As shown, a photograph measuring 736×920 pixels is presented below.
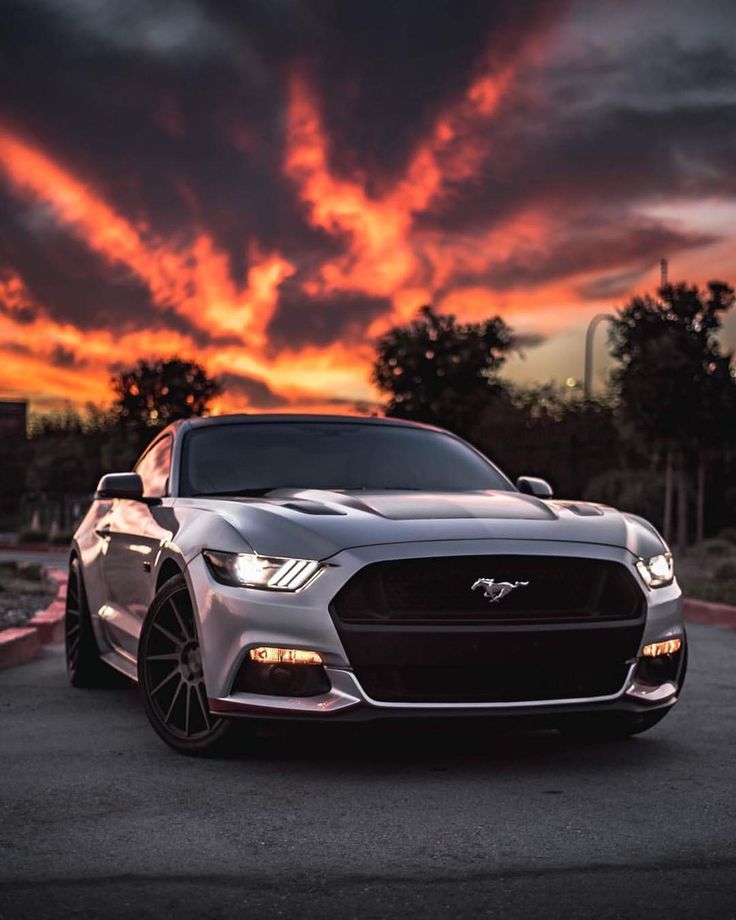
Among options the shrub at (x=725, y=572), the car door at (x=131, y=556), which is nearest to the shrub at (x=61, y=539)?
the shrub at (x=725, y=572)

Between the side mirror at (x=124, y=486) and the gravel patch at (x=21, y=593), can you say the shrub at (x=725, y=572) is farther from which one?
the side mirror at (x=124, y=486)

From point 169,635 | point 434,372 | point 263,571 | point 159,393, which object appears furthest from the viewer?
point 159,393

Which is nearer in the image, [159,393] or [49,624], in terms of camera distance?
[49,624]

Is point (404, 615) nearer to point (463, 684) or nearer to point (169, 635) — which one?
point (463, 684)

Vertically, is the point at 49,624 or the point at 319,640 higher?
the point at 319,640

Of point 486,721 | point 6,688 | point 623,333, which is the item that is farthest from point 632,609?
point 623,333

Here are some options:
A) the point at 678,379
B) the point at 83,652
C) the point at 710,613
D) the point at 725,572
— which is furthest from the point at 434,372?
the point at 83,652

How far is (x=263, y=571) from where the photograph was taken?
5.21 m

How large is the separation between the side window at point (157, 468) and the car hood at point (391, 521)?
81 cm

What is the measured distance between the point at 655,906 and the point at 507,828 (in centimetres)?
92

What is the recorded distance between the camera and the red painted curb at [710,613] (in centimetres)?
1191

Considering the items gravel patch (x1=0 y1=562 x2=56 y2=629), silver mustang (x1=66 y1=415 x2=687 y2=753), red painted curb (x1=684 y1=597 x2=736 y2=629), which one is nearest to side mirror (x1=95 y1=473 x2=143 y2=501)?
silver mustang (x1=66 y1=415 x2=687 y2=753)

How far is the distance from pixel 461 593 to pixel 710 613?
7.70 m

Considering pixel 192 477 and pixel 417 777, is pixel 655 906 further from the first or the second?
pixel 192 477
